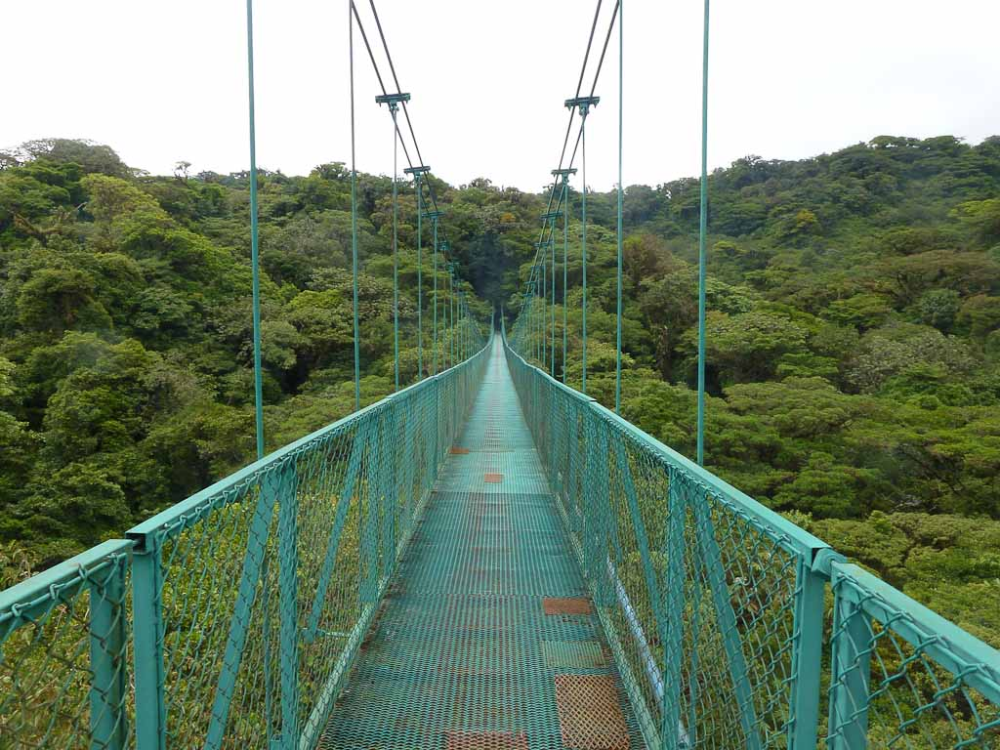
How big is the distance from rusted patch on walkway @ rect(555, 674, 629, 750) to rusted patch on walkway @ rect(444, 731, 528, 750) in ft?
0.38

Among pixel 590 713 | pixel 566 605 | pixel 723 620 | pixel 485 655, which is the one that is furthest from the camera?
pixel 566 605

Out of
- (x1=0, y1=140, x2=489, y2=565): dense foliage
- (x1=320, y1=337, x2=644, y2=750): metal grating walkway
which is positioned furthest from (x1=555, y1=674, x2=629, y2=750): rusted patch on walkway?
(x1=0, y1=140, x2=489, y2=565): dense foliage

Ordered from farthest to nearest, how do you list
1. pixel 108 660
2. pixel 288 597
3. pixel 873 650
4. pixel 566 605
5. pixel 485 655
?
pixel 566 605
pixel 485 655
pixel 288 597
pixel 108 660
pixel 873 650

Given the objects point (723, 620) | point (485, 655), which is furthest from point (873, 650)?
point (485, 655)

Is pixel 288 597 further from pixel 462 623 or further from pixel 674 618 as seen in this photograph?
pixel 462 623

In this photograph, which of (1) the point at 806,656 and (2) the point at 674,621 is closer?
(1) the point at 806,656

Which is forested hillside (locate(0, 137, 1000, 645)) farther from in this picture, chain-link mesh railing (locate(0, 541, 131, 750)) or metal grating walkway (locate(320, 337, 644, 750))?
chain-link mesh railing (locate(0, 541, 131, 750))

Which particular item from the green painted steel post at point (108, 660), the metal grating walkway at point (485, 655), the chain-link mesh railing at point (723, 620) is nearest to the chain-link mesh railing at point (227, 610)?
the green painted steel post at point (108, 660)

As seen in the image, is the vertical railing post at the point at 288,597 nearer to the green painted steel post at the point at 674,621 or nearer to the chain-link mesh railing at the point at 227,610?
the chain-link mesh railing at the point at 227,610

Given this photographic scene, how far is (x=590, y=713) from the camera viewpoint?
1.73 metres

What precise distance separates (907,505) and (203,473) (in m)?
11.6

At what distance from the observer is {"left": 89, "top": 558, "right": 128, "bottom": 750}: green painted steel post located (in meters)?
0.78

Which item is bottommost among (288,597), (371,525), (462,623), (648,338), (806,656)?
(462,623)

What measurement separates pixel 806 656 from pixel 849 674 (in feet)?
0.38
